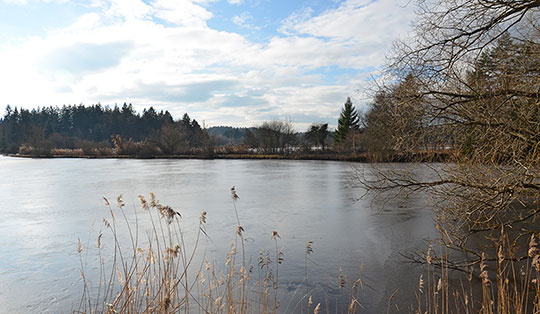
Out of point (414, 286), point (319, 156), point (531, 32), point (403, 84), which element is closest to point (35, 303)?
point (414, 286)

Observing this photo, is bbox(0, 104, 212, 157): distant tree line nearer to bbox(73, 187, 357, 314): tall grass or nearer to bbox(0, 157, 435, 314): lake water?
bbox(0, 157, 435, 314): lake water

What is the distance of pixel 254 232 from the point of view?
700cm

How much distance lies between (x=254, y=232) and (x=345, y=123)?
102ft

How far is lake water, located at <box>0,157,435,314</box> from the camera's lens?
14.8 ft

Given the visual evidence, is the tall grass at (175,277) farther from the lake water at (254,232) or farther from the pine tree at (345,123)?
the pine tree at (345,123)

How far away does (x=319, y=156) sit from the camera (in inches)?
1251

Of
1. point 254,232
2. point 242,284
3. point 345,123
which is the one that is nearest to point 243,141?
point 345,123

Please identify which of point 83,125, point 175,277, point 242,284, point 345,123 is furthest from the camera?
point 83,125

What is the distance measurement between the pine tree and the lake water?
23589 millimetres

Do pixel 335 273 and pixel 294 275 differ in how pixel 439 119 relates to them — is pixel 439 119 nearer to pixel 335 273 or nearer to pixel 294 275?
pixel 335 273

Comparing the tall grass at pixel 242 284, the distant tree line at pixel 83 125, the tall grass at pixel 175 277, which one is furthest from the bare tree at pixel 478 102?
the distant tree line at pixel 83 125

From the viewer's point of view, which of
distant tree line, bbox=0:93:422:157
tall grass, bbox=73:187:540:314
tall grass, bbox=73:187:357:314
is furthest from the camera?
distant tree line, bbox=0:93:422:157

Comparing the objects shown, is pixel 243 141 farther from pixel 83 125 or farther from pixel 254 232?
pixel 83 125

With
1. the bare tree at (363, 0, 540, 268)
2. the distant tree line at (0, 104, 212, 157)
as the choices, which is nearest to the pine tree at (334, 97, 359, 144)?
the distant tree line at (0, 104, 212, 157)
